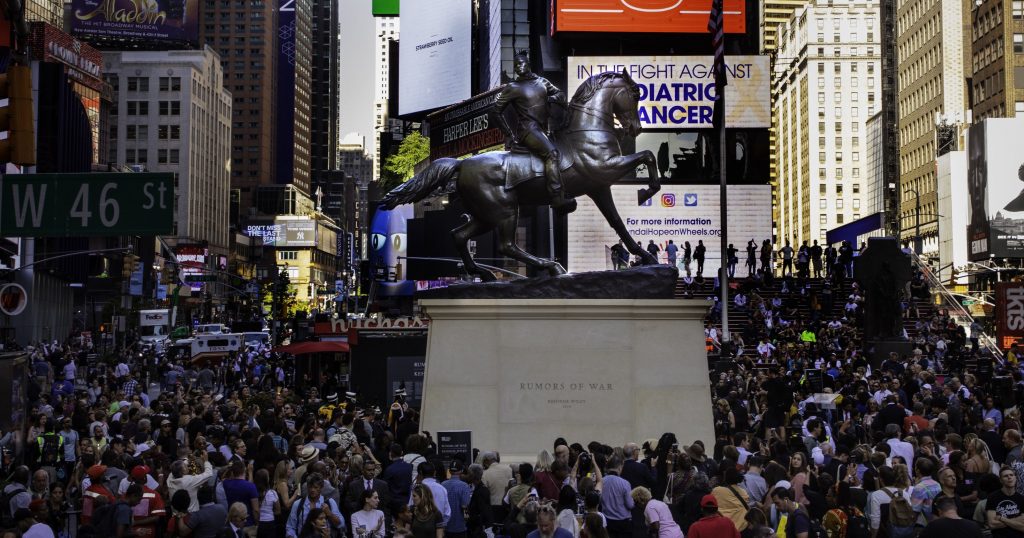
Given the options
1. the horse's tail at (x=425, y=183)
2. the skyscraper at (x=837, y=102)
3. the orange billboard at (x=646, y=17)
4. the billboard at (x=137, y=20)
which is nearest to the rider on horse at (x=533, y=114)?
the horse's tail at (x=425, y=183)

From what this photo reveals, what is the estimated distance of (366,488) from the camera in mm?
12281

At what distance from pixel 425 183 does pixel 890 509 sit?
1148 cm

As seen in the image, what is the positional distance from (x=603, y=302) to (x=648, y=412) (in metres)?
1.84

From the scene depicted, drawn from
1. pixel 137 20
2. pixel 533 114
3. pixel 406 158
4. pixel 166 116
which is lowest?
pixel 533 114

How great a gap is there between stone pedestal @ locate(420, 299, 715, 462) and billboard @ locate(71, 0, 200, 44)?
443ft

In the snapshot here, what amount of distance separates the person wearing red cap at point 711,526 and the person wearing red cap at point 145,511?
17.8ft

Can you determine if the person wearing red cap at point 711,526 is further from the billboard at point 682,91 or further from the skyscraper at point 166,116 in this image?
the skyscraper at point 166,116

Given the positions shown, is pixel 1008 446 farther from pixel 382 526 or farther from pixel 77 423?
pixel 77 423

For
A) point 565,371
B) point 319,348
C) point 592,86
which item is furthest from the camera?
point 319,348

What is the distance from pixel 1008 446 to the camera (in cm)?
1420

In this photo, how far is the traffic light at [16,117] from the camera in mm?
13797

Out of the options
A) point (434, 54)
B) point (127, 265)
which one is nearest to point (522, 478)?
point (127, 265)

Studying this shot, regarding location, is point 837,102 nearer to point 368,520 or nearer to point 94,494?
point 94,494

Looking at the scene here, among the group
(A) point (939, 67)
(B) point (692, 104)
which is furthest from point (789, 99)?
(B) point (692, 104)
